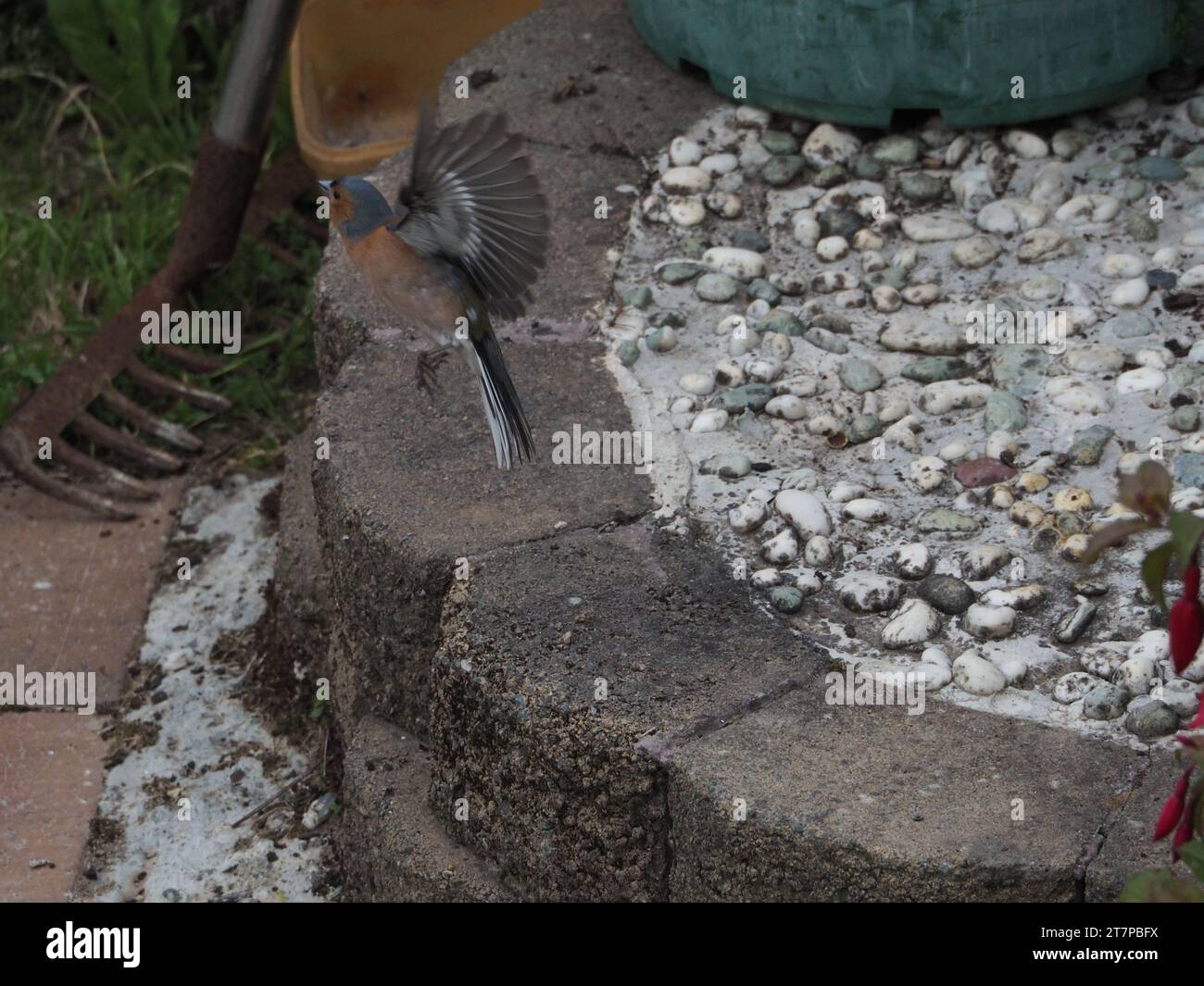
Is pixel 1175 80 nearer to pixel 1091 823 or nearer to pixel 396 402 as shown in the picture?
pixel 396 402

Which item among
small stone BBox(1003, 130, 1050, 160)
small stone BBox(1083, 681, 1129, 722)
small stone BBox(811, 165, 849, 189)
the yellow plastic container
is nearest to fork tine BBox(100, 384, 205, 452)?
the yellow plastic container

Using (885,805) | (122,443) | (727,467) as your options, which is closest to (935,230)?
(727,467)

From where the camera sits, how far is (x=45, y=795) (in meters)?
2.74

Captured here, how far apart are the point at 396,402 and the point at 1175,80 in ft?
5.15

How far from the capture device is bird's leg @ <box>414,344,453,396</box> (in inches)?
98.1

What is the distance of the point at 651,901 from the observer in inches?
79.3

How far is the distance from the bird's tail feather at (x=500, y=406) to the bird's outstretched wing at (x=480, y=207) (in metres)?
0.07

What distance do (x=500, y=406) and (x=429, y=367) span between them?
269 mm

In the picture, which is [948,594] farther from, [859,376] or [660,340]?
[660,340]

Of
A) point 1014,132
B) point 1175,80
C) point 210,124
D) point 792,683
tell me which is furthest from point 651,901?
point 210,124

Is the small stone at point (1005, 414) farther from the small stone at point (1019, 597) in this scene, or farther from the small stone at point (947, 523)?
the small stone at point (1019, 597)

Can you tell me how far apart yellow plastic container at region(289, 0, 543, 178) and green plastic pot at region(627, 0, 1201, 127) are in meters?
1.02

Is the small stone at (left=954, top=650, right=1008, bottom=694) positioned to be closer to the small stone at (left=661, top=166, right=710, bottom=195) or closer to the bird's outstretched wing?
the bird's outstretched wing
